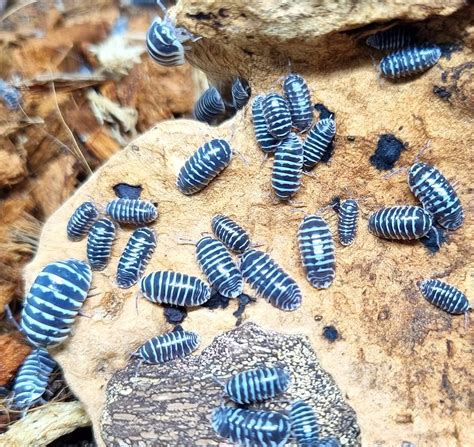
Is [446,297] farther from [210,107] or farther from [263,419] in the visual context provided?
[210,107]

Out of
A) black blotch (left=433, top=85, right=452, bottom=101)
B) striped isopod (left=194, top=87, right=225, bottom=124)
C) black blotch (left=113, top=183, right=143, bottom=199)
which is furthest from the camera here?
striped isopod (left=194, top=87, right=225, bottom=124)

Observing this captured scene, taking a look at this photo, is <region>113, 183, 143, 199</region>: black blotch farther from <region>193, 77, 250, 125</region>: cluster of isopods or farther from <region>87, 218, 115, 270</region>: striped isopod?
<region>193, 77, 250, 125</region>: cluster of isopods

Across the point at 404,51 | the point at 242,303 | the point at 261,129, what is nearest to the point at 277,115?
the point at 261,129

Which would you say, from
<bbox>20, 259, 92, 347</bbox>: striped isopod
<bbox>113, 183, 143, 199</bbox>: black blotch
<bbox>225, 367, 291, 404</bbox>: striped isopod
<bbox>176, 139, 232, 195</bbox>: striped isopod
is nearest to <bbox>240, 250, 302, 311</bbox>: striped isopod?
<bbox>225, 367, 291, 404</bbox>: striped isopod

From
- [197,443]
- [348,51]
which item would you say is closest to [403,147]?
[348,51]

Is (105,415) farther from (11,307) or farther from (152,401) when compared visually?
(11,307)

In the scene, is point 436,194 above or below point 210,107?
below
